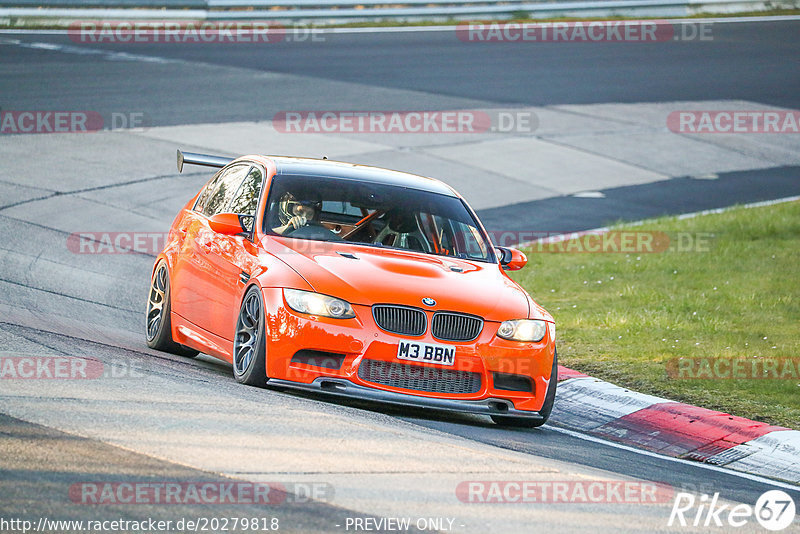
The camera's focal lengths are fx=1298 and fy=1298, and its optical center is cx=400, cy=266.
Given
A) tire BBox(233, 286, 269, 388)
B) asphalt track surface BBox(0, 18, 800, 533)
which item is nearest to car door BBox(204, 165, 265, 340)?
tire BBox(233, 286, 269, 388)

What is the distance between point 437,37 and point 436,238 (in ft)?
81.8

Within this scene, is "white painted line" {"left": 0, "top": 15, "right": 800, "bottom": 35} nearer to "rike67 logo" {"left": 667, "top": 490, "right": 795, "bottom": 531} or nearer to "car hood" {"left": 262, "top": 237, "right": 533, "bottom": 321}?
"car hood" {"left": 262, "top": 237, "right": 533, "bottom": 321}

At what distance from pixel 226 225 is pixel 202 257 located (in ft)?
2.04

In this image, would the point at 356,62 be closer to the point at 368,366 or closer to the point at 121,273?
the point at 121,273

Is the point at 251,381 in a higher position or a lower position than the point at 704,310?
higher

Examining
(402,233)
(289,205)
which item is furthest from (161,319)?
(402,233)

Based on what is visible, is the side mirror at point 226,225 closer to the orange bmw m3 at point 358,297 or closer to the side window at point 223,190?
the orange bmw m3 at point 358,297

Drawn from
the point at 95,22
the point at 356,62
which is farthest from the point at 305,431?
the point at 95,22

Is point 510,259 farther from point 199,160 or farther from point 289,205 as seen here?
point 199,160

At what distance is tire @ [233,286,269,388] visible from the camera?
8367 millimetres

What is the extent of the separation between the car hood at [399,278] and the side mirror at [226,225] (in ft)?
0.87

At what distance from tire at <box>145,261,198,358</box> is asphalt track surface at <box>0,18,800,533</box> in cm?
Result: 17

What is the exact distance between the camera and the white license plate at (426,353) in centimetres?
820

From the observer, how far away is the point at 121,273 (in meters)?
Answer: 14.1
